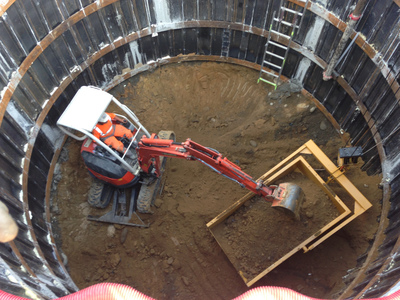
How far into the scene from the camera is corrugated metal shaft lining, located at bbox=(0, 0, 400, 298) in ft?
23.8

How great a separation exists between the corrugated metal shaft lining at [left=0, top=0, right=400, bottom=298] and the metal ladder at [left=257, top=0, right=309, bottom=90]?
0.25 m

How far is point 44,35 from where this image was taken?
839 cm

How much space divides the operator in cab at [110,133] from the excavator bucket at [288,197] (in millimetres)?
4094

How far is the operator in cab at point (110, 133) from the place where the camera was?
7.99 m

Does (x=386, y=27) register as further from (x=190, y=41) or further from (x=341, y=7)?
(x=190, y=41)

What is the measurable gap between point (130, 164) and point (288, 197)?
4.28m

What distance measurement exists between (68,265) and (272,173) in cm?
621

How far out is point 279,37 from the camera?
32.9 feet

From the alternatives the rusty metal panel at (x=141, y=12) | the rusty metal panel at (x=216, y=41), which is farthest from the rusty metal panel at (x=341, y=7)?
the rusty metal panel at (x=141, y=12)

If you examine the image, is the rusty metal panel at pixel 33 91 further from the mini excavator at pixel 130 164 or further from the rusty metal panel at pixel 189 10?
A: the rusty metal panel at pixel 189 10

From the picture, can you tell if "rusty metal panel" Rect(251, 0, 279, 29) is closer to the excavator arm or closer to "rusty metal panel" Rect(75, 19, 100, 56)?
"rusty metal panel" Rect(75, 19, 100, 56)

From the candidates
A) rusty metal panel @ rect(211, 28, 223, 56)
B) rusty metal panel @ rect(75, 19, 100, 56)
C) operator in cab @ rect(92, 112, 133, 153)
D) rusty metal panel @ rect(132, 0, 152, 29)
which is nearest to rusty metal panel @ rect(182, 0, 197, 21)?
rusty metal panel @ rect(211, 28, 223, 56)

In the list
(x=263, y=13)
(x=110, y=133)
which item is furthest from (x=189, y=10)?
(x=110, y=133)

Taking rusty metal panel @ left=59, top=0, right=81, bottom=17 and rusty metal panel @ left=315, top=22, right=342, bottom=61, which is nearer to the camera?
rusty metal panel @ left=59, top=0, right=81, bottom=17
